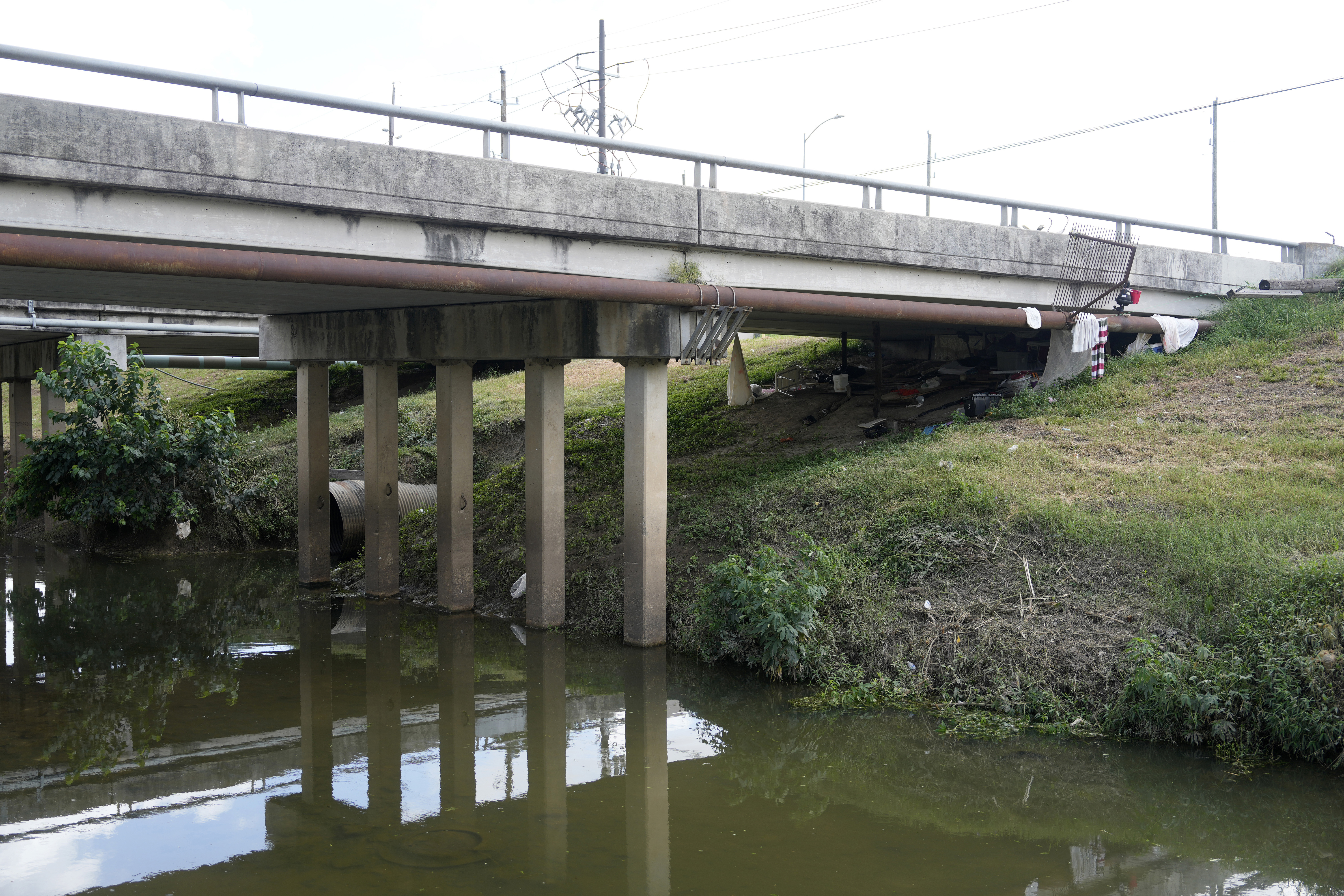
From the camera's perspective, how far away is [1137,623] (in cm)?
913

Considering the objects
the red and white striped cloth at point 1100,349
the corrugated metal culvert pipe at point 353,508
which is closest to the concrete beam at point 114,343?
the corrugated metal culvert pipe at point 353,508

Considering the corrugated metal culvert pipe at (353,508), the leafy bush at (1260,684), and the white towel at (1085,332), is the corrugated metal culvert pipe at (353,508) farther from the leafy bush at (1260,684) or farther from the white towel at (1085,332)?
the leafy bush at (1260,684)

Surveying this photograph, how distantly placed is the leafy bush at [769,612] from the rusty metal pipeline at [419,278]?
8.76 ft

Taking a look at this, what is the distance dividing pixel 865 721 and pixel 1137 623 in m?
2.55

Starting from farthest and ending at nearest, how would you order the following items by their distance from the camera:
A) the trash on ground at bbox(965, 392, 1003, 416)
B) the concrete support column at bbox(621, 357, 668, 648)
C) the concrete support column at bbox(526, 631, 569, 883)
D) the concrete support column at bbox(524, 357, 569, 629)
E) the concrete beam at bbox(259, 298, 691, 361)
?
1. the trash on ground at bbox(965, 392, 1003, 416)
2. the concrete support column at bbox(524, 357, 569, 629)
3. the concrete support column at bbox(621, 357, 668, 648)
4. the concrete beam at bbox(259, 298, 691, 361)
5. the concrete support column at bbox(526, 631, 569, 883)

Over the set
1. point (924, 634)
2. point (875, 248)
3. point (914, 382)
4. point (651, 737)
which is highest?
point (875, 248)

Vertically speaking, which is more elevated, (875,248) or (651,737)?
(875,248)

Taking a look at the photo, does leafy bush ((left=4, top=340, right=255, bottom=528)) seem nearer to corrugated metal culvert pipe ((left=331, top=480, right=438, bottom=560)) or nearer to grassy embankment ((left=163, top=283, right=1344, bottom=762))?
corrugated metal culvert pipe ((left=331, top=480, right=438, bottom=560))

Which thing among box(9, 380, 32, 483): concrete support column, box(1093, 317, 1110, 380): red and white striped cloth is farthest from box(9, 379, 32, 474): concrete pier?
box(1093, 317, 1110, 380): red and white striped cloth

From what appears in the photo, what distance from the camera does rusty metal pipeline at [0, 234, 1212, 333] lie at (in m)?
6.81

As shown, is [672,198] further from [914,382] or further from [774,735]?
[914,382]

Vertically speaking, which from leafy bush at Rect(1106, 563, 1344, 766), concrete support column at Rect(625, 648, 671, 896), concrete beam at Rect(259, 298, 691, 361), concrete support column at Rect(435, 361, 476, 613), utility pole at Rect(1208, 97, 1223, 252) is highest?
utility pole at Rect(1208, 97, 1223, 252)

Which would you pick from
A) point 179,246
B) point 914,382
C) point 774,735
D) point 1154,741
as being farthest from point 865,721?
point 914,382

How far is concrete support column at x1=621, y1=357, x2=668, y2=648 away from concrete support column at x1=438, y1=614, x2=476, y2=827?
1.89 meters
